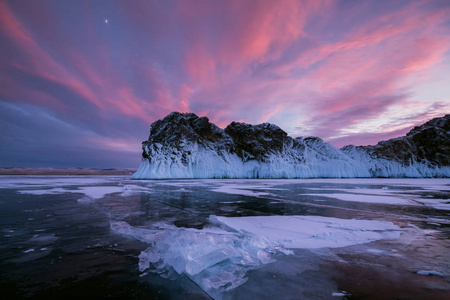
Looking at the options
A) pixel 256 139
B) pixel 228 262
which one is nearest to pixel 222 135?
pixel 256 139

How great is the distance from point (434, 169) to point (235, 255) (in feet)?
314

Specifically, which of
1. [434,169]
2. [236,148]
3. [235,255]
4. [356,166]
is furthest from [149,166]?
[434,169]

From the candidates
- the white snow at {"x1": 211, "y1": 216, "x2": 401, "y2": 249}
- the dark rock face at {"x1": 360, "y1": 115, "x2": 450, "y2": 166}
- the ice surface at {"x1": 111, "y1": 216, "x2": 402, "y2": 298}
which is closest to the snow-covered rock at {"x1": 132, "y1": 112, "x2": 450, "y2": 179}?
the dark rock face at {"x1": 360, "y1": 115, "x2": 450, "y2": 166}

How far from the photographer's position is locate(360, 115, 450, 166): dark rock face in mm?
68188

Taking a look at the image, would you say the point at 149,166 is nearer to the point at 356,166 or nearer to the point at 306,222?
the point at 306,222

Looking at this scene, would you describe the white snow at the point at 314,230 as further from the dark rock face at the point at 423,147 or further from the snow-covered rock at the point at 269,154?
the dark rock face at the point at 423,147

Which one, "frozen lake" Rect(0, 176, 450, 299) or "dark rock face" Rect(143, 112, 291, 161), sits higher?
"dark rock face" Rect(143, 112, 291, 161)

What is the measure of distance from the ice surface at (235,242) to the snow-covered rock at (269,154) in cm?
4361

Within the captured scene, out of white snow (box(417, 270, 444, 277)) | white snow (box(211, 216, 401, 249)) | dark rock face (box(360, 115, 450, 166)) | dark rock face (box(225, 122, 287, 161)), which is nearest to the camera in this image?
white snow (box(417, 270, 444, 277))

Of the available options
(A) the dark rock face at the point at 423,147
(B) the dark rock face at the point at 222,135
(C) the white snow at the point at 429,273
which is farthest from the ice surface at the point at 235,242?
(A) the dark rock face at the point at 423,147

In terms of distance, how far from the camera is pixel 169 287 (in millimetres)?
2469

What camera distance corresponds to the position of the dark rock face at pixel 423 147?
224 feet

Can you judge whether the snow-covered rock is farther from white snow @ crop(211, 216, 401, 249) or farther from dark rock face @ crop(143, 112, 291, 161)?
white snow @ crop(211, 216, 401, 249)

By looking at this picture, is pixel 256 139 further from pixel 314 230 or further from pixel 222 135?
pixel 314 230
